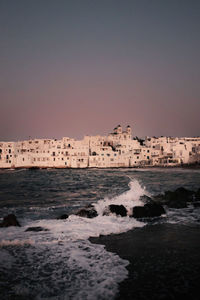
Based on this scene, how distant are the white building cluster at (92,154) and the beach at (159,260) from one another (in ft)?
293

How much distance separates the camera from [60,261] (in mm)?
7352

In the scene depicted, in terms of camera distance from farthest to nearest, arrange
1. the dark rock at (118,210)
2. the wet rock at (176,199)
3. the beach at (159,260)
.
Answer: the wet rock at (176,199) → the dark rock at (118,210) → the beach at (159,260)

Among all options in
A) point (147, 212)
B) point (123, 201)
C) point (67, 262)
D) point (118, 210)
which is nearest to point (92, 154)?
point (123, 201)

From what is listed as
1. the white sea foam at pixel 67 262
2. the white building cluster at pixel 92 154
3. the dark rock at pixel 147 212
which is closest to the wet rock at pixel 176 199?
the dark rock at pixel 147 212

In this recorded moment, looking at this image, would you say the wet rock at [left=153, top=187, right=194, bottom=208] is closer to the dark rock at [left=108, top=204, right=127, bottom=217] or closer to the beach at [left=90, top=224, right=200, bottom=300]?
the dark rock at [left=108, top=204, right=127, bottom=217]

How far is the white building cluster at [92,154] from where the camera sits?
327 ft

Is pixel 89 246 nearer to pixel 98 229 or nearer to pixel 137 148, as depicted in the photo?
pixel 98 229

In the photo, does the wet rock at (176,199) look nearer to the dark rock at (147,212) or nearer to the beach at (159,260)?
the dark rock at (147,212)

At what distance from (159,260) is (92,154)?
95.4 meters

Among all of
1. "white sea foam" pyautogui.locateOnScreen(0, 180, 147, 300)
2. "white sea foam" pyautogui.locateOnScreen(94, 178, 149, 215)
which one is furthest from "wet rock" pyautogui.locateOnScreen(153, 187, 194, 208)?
"white sea foam" pyautogui.locateOnScreen(0, 180, 147, 300)

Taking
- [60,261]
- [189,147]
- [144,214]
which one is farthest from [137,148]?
[60,261]

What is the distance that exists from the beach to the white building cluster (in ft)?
293

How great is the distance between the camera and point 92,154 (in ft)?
336

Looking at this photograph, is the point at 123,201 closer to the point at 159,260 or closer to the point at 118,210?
the point at 118,210
